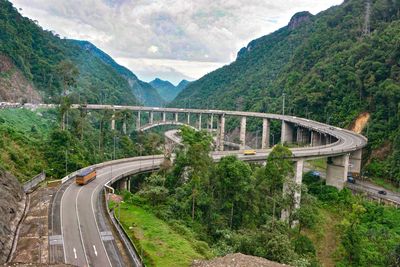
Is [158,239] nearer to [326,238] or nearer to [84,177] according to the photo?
[84,177]

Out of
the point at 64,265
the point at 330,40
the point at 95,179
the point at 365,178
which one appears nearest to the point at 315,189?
the point at 365,178

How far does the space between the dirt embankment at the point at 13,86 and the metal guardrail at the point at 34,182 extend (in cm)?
6116

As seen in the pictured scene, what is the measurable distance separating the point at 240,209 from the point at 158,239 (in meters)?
17.0

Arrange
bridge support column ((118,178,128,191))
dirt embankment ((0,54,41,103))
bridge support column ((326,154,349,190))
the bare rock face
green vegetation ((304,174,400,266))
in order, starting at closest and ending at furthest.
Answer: the bare rock face < green vegetation ((304,174,400,266)) < bridge support column ((118,178,128,191)) < bridge support column ((326,154,349,190)) < dirt embankment ((0,54,41,103))

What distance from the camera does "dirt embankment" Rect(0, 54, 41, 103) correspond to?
352 ft

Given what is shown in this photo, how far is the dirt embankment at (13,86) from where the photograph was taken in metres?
107

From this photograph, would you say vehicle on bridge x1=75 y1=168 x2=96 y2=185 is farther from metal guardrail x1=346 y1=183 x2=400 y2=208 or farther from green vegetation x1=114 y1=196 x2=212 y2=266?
metal guardrail x1=346 y1=183 x2=400 y2=208

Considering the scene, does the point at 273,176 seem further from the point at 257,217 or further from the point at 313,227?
the point at 313,227

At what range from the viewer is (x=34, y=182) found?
1918 inches

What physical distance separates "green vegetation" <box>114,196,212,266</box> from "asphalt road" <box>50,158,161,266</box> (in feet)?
7.48

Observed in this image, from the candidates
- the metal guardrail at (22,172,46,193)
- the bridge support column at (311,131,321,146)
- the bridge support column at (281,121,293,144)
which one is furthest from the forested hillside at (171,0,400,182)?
the metal guardrail at (22,172,46,193)

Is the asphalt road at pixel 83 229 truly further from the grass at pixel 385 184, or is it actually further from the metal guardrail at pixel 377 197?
the grass at pixel 385 184

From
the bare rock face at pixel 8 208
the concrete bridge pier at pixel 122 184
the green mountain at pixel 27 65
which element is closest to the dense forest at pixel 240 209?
the concrete bridge pier at pixel 122 184

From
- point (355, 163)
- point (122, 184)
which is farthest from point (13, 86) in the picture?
point (355, 163)
